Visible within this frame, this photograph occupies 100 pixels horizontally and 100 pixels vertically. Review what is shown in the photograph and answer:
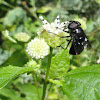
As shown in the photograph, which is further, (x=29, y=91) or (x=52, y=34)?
(x=29, y=91)

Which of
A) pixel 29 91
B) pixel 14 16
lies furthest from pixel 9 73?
pixel 14 16

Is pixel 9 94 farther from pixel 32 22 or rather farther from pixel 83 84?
pixel 32 22

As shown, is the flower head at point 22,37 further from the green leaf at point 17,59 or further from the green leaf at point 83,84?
the green leaf at point 83,84

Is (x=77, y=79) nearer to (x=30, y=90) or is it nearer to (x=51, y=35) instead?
(x=51, y=35)

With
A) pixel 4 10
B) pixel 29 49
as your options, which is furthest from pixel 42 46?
pixel 4 10

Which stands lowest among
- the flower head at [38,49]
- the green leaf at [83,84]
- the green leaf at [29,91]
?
the green leaf at [29,91]

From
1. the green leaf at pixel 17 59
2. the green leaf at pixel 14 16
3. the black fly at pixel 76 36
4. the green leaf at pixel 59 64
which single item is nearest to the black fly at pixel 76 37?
the black fly at pixel 76 36
